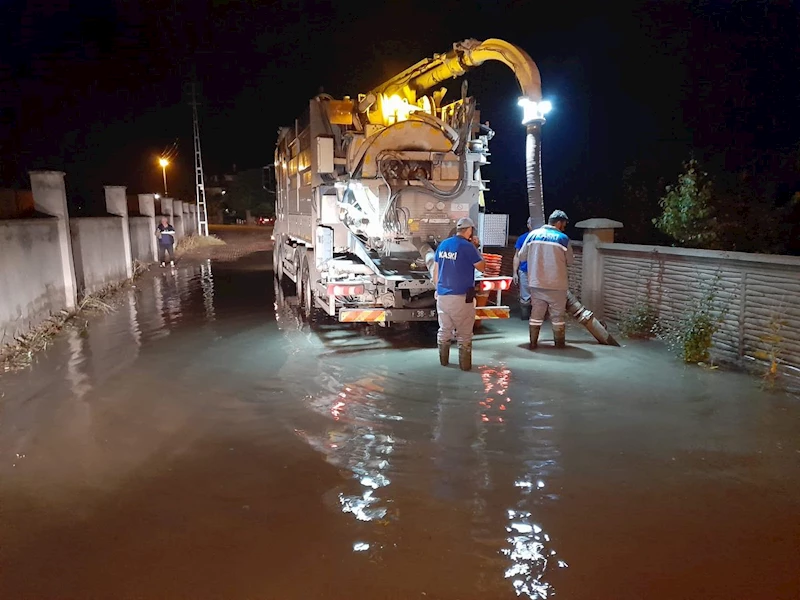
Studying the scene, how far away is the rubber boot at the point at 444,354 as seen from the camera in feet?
23.0

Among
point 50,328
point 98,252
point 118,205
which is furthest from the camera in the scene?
point 118,205

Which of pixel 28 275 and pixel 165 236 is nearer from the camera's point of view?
pixel 28 275

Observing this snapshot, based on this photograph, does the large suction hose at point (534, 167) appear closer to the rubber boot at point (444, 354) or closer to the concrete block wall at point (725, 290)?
the concrete block wall at point (725, 290)

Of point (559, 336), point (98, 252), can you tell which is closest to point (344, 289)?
point (559, 336)

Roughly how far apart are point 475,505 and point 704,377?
12.6ft

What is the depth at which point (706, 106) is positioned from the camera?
12.8 m

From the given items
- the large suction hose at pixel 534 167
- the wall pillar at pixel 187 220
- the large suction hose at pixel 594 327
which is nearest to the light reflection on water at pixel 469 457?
the large suction hose at pixel 594 327

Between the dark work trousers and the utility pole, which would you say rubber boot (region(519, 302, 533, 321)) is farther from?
the utility pole

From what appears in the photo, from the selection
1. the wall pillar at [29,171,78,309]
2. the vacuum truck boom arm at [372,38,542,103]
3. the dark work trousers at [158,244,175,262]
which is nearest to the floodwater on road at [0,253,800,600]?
the wall pillar at [29,171,78,309]

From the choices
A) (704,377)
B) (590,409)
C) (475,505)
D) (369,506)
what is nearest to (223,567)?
(369,506)

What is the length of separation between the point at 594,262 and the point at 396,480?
6234mm

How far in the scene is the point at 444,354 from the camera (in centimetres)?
705

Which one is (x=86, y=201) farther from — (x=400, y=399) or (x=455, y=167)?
(x=400, y=399)

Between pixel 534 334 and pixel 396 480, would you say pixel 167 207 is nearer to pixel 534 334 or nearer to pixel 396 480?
pixel 534 334
